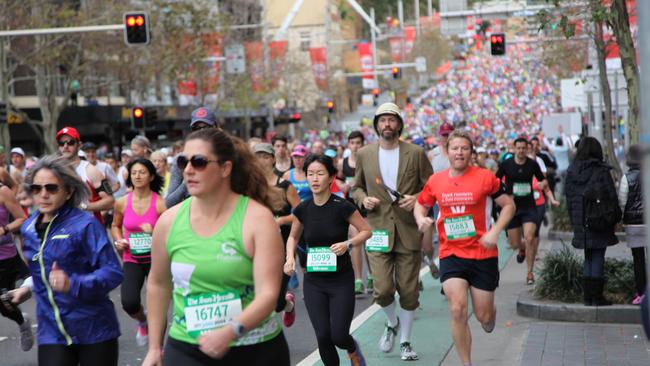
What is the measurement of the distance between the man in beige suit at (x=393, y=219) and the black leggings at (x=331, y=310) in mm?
1215

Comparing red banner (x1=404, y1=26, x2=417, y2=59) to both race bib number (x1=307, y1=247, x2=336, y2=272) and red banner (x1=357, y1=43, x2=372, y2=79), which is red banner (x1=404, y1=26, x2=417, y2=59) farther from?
race bib number (x1=307, y1=247, x2=336, y2=272)

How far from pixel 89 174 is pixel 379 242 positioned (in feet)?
12.6

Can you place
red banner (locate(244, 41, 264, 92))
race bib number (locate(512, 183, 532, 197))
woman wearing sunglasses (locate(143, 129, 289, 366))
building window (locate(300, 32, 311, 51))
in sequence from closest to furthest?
woman wearing sunglasses (locate(143, 129, 289, 366)), race bib number (locate(512, 183, 532, 197)), red banner (locate(244, 41, 264, 92)), building window (locate(300, 32, 311, 51))

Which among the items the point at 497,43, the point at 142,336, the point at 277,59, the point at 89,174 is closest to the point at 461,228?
the point at 142,336

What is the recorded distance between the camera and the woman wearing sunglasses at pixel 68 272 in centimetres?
604

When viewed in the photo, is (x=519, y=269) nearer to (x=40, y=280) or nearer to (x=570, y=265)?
(x=570, y=265)

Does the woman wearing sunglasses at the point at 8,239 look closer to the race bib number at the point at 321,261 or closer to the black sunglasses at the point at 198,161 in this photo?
the race bib number at the point at 321,261

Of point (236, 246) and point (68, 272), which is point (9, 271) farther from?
point (236, 246)

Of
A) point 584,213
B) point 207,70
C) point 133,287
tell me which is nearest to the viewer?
point 133,287

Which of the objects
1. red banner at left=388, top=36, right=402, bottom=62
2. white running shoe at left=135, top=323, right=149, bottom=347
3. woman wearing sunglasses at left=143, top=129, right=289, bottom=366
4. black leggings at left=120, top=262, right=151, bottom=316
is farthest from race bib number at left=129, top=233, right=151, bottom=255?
red banner at left=388, top=36, right=402, bottom=62

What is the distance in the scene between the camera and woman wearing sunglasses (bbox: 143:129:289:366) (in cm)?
475

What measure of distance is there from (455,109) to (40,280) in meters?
42.1

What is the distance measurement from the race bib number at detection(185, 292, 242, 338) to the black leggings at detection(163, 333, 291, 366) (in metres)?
0.10

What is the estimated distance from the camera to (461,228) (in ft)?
27.6
